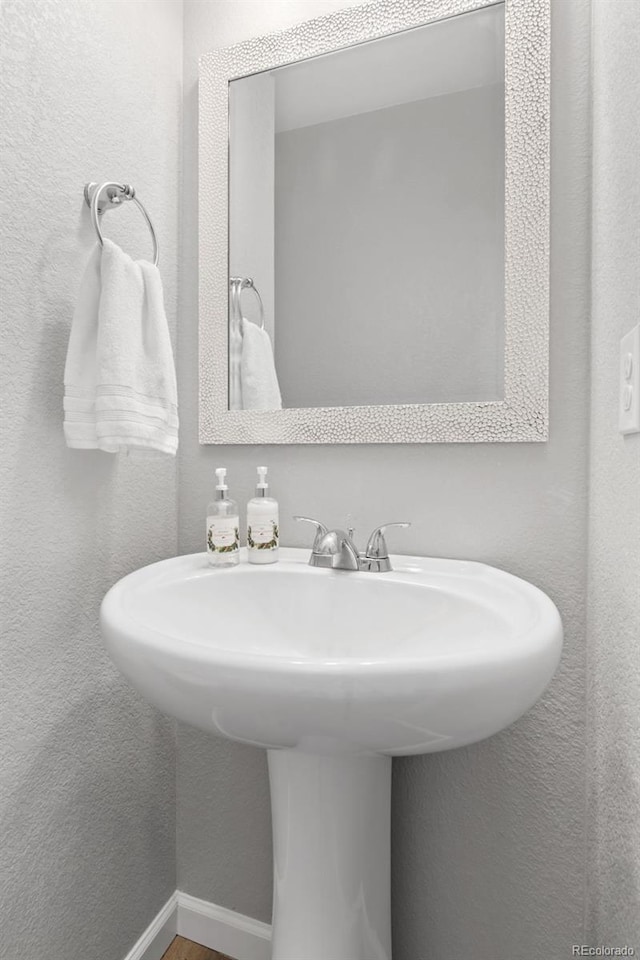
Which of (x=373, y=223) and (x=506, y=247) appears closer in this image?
(x=506, y=247)

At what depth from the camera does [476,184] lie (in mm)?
1028

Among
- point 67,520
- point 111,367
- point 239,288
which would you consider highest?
point 239,288

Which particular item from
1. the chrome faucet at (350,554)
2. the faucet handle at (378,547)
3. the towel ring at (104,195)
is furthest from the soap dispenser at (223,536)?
the towel ring at (104,195)

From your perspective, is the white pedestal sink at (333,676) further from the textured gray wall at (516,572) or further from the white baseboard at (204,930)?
the white baseboard at (204,930)

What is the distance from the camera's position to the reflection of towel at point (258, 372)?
3.88ft

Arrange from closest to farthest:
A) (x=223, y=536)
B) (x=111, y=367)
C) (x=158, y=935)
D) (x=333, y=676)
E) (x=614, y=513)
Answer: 1. (x=333, y=676)
2. (x=614, y=513)
3. (x=111, y=367)
4. (x=223, y=536)
5. (x=158, y=935)

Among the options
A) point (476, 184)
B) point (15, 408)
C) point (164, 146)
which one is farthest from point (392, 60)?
point (15, 408)

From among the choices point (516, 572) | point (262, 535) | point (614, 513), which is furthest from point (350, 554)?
point (614, 513)

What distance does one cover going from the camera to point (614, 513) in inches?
30.4

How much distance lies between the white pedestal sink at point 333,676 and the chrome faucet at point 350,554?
24 mm

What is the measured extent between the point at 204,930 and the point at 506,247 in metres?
1.55

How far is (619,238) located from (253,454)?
0.76 metres

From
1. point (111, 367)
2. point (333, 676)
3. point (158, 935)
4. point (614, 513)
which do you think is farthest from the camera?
point (158, 935)

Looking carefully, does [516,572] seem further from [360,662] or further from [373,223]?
[373,223]
